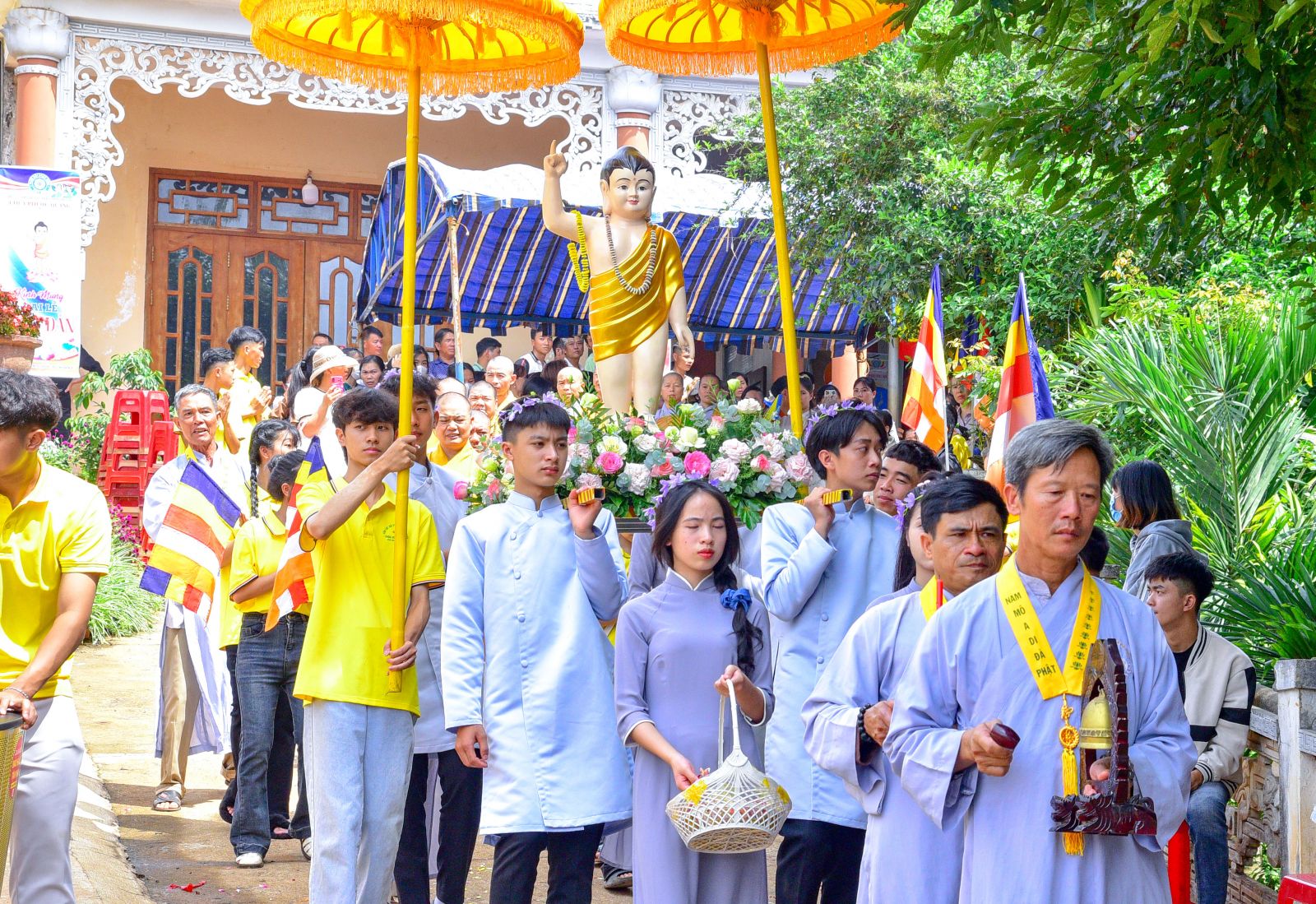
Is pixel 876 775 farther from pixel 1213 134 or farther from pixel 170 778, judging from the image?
pixel 170 778

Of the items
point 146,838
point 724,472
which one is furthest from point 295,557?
point 146,838

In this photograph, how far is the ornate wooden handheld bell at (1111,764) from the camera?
3.00 metres

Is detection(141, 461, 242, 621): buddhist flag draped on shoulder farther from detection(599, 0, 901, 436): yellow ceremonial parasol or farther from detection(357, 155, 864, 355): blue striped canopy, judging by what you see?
detection(357, 155, 864, 355): blue striped canopy

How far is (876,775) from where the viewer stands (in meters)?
3.64

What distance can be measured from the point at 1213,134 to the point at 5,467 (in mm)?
3742

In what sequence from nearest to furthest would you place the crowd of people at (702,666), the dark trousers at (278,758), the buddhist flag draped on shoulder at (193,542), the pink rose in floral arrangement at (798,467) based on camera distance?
the crowd of people at (702,666) < the pink rose in floral arrangement at (798,467) < the dark trousers at (278,758) < the buddhist flag draped on shoulder at (193,542)

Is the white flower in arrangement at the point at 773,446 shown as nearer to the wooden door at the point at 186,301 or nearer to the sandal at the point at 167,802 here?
the sandal at the point at 167,802

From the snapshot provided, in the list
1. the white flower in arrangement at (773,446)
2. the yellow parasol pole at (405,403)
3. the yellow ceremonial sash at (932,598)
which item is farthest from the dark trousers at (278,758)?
the yellow ceremonial sash at (932,598)

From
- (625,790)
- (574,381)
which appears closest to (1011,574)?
(625,790)

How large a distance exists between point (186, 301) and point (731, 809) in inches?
578

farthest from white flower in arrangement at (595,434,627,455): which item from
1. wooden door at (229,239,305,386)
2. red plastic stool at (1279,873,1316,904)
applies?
wooden door at (229,239,305,386)

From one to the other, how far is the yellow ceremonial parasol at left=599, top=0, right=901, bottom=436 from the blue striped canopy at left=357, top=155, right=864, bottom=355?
21.0 feet

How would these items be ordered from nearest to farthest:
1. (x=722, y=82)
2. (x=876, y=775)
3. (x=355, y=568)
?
1. (x=876, y=775)
2. (x=355, y=568)
3. (x=722, y=82)

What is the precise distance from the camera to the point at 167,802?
24.2 ft
